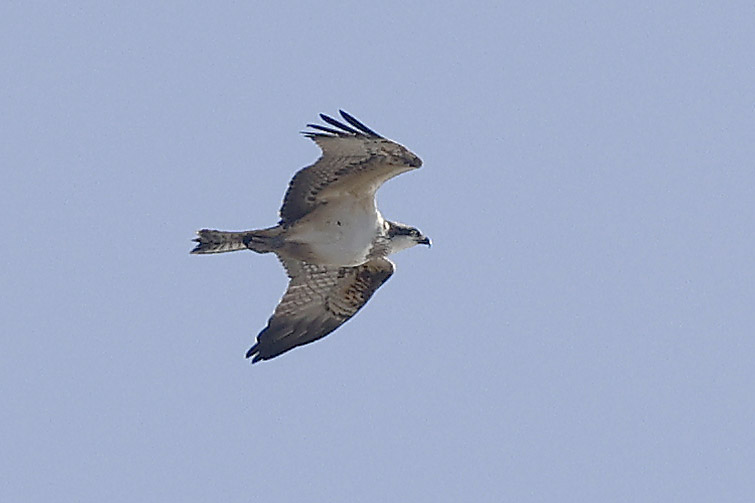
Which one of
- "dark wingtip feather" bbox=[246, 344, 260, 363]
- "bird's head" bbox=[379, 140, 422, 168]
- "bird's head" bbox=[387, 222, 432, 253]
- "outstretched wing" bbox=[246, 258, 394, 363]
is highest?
"bird's head" bbox=[379, 140, 422, 168]

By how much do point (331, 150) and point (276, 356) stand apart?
256 cm

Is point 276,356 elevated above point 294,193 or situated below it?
below

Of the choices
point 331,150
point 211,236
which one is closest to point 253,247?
point 211,236

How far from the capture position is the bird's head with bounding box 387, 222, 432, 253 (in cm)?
1573

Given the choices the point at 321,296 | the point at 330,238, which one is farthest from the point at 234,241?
the point at 321,296

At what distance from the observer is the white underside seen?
1536cm

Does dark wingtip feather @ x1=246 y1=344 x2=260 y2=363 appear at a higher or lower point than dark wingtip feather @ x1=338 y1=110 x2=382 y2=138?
lower

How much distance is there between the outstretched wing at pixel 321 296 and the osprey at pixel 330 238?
11 millimetres

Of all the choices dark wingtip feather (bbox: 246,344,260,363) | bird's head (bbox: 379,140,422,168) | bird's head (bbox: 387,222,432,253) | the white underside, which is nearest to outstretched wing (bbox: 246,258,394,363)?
dark wingtip feather (bbox: 246,344,260,363)

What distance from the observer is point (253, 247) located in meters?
15.5

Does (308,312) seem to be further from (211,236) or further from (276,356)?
(211,236)

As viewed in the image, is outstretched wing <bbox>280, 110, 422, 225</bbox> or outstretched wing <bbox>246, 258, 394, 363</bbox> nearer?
outstretched wing <bbox>280, 110, 422, 225</bbox>

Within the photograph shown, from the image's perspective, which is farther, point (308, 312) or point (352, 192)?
point (308, 312)

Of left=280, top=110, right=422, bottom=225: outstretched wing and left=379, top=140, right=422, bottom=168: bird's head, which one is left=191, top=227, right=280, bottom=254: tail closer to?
left=280, top=110, right=422, bottom=225: outstretched wing
